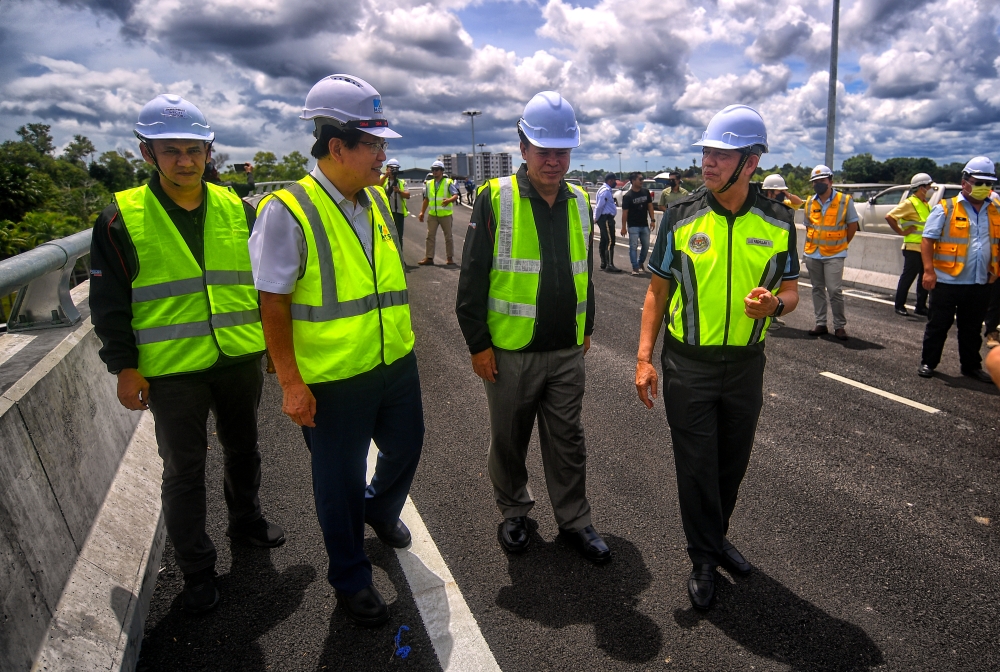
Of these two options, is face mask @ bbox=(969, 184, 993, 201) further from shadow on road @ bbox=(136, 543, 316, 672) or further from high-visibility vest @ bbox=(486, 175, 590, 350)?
shadow on road @ bbox=(136, 543, 316, 672)

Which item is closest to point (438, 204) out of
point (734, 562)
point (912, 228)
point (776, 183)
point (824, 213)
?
point (776, 183)

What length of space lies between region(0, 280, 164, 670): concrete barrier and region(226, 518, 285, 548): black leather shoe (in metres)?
0.39

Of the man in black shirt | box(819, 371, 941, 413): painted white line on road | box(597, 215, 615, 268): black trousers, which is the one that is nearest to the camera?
box(819, 371, 941, 413): painted white line on road

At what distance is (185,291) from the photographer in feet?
10.0

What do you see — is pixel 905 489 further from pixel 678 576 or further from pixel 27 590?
pixel 27 590

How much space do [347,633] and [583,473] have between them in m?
1.39

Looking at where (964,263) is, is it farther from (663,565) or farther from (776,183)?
(663,565)

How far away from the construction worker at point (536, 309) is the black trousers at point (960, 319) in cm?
466

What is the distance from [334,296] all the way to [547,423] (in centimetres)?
137

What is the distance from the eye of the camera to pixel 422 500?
155 inches

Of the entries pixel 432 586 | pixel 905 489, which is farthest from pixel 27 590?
pixel 905 489

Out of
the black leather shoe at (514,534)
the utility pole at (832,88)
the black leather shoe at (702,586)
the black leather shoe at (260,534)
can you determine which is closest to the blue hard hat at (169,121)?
the black leather shoe at (260,534)

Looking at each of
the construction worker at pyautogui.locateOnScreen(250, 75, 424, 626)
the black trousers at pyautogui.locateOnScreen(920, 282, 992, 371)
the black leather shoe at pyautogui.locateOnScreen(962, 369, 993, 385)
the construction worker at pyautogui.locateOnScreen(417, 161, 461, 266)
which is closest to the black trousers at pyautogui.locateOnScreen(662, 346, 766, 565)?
the construction worker at pyautogui.locateOnScreen(250, 75, 424, 626)

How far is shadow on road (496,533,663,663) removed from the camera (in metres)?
2.76
